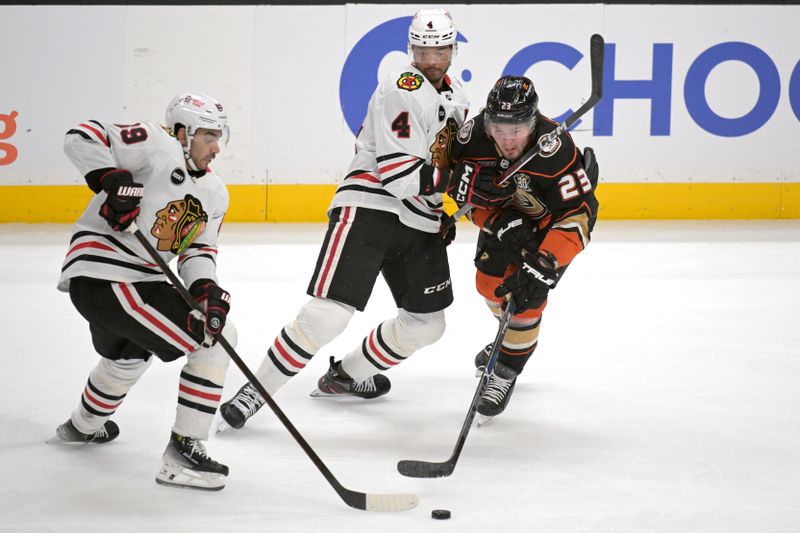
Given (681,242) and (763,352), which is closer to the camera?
(763,352)

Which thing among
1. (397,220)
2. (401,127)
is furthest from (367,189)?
(401,127)

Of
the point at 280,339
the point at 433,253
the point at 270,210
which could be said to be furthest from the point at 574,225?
the point at 270,210

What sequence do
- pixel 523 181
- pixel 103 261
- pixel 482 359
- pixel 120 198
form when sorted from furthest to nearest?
1. pixel 482 359
2. pixel 523 181
3. pixel 103 261
4. pixel 120 198

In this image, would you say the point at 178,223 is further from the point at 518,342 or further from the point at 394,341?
the point at 518,342

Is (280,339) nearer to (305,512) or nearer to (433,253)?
(433,253)

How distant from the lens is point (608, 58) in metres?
6.93

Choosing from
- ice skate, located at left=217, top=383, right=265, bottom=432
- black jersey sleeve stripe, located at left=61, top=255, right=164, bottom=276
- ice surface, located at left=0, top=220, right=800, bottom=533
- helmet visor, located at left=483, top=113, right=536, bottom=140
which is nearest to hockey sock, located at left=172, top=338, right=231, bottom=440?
ice surface, located at left=0, top=220, right=800, bottom=533

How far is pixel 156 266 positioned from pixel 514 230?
103 cm

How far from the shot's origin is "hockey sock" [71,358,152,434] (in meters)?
2.57

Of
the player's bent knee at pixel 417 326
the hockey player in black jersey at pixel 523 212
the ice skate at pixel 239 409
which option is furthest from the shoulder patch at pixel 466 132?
the ice skate at pixel 239 409

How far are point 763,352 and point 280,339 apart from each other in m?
1.82

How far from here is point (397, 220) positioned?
294 cm

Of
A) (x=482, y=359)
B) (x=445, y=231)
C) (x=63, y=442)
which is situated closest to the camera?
(x=63, y=442)

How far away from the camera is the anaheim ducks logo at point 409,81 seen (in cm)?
280
